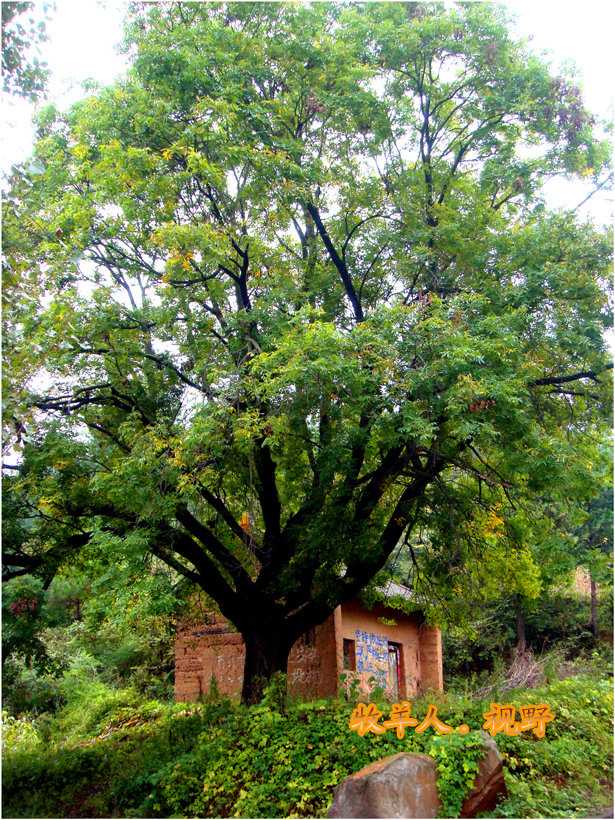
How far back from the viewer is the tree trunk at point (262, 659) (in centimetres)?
1023

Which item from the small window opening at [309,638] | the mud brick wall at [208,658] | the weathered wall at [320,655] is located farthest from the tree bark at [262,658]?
the mud brick wall at [208,658]

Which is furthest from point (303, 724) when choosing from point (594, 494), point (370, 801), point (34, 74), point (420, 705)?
point (34, 74)

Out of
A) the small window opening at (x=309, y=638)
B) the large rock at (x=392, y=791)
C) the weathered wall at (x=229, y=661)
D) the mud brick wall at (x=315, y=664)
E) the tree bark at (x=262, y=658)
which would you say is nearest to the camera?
the large rock at (x=392, y=791)

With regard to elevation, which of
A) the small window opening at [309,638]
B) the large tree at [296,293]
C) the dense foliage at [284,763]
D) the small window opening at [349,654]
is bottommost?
the dense foliage at [284,763]

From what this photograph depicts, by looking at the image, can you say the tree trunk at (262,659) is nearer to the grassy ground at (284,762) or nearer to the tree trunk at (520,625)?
the grassy ground at (284,762)

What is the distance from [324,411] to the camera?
874 cm

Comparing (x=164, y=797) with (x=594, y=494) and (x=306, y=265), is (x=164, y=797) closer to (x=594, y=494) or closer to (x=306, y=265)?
(x=594, y=494)

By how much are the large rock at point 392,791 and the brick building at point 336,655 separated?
471 centimetres

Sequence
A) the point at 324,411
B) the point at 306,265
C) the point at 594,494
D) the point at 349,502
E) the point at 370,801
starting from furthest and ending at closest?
the point at 306,265 → the point at 349,502 → the point at 324,411 → the point at 594,494 → the point at 370,801

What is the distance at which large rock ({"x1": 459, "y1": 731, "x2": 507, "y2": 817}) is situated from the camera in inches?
268

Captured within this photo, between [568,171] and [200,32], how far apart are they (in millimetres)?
6105

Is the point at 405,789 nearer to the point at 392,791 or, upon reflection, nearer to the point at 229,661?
the point at 392,791

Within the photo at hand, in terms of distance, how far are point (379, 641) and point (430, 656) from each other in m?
2.91

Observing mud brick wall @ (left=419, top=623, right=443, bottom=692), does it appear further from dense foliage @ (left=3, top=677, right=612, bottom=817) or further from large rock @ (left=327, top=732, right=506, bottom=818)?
large rock @ (left=327, top=732, right=506, bottom=818)
